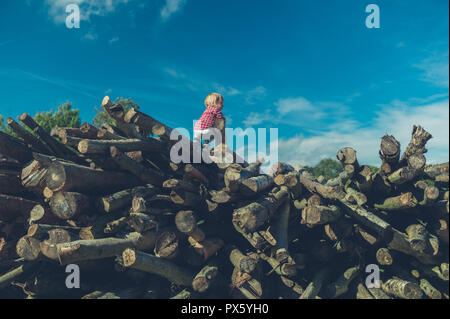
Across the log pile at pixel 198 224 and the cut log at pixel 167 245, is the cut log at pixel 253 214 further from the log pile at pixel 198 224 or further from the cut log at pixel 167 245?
the cut log at pixel 167 245

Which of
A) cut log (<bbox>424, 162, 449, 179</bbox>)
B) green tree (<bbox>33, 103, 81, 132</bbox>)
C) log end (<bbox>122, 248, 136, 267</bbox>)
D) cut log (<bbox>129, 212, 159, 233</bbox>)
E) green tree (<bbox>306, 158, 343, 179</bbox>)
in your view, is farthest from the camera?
green tree (<bbox>33, 103, 81, 132</bbox>)

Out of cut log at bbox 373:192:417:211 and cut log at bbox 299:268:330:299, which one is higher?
cut log at bbox 373:192:417:211

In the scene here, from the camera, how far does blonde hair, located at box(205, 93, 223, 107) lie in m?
7.38

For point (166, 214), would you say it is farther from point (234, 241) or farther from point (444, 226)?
point (444, 226)

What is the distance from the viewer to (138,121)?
17.6 ft

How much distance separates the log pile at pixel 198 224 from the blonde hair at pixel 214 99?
183cm

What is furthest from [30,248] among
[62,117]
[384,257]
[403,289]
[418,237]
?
[62,117]

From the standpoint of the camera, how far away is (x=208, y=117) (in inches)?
287

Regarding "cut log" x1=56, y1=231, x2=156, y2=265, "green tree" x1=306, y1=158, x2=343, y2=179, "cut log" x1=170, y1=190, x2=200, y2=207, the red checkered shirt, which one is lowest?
"cut log" x1=56, y1=231, x2=156, y2=265

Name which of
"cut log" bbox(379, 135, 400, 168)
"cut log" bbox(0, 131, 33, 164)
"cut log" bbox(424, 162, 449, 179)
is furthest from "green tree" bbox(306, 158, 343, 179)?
"cut log" bbox(0, 131, 33, 164)

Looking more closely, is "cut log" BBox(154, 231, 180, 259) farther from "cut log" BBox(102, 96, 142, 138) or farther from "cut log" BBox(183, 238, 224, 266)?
"cut log" BBox(102, 96, 142, 138)
